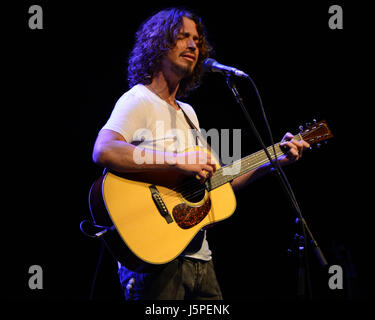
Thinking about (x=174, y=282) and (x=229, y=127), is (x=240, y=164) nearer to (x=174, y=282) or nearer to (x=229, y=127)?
(x=174, y=282)

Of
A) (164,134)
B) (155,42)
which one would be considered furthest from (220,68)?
(155,42)

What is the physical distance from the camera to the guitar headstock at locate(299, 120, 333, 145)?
2.44m

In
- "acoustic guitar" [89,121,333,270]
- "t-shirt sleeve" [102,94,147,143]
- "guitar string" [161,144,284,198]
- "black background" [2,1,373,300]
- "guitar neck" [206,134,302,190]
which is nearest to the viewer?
"acoustic guitar" [89,121,333,270]

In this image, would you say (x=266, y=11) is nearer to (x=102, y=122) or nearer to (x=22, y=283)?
(x=102, y=122)

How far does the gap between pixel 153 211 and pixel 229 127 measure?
229 cm

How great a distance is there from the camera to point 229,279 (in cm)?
397

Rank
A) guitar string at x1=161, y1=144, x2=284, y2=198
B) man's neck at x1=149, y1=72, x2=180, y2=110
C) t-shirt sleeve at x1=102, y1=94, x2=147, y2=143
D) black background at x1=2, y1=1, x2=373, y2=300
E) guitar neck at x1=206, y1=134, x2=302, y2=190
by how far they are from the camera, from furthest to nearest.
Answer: black background at x1=2, y1=1, x2=373, y2=300
man's neck at x1=149, y1=72, x2=180, y2=110
guitar neck at x1=206, y1=134, x2=302, y2=190
guitar string at x1=161, y1=144, x2=284, y2=198
t-shirt sleeve at x1=102, y1=94, x2=147, y2=143

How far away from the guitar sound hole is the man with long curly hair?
0.09 metres

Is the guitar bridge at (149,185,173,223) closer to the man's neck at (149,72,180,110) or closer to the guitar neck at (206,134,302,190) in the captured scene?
the guitar neck at (206,134,302,190)

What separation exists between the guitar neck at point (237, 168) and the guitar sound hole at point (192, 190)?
71 mm

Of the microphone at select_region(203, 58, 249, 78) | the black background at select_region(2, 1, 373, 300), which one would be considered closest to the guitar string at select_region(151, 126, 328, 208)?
the microphone at select_region(203, 58, 249, 78)

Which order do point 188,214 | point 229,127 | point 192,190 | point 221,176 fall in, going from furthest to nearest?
1. point 229,127
2. point 221,176
3. point 192,190
4. point 188,214

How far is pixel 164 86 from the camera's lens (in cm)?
244

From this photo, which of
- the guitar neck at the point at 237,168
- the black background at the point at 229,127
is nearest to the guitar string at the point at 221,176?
the guitar neck at the point at 237,168
